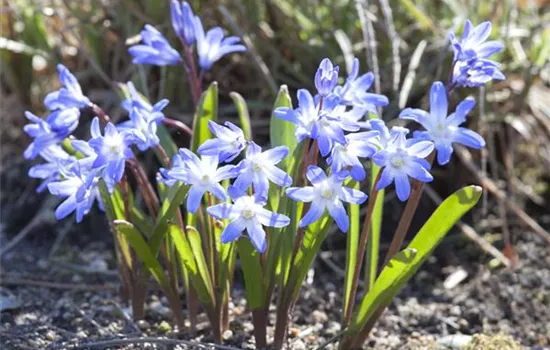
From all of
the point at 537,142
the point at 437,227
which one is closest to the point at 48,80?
the point at 537,142

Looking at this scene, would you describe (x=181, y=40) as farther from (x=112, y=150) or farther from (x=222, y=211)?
(x=222, y=211)

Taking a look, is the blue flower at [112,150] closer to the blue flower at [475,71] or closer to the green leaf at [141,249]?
the green leaf at [141,249]

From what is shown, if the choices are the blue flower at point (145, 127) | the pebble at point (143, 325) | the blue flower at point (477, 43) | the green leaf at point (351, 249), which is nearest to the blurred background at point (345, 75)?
the pebble at point (143, 325)

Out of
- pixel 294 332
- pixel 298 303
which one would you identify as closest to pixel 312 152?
Answer: pixel 294 332

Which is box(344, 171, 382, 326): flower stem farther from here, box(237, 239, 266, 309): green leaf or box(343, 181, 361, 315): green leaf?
box(237, 239, 266, 309): green leaf

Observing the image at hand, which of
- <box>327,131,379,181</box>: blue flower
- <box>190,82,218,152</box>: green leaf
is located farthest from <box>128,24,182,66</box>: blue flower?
<box>327,131,379,181</box>: blue flower

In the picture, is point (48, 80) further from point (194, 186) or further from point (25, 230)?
point (194, 186)
